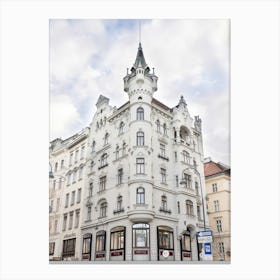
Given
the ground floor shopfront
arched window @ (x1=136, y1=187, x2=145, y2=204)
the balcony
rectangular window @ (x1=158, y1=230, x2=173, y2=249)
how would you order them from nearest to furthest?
the ground floor shopfront
rectangular window @ (x1=158, y1=230, x2=173, y2=249)
arched window @ (x1=136, y1=187, x2=145, y2=204)
the balcony

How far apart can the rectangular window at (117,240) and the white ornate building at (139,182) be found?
0.15ft

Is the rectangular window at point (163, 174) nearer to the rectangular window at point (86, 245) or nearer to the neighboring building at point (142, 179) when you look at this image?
→ the neighboring building at point (142, 179)

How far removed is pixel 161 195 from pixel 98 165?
4072 millimetres

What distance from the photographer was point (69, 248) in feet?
54.0

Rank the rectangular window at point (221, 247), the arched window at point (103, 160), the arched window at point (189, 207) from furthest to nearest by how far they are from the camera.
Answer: the arched window at point (103, 160), the arched window at point (189, 207), the rectangular window at point (221, 247)

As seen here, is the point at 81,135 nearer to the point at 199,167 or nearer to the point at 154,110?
the point at 154,110

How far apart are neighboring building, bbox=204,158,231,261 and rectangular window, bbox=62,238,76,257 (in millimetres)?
7351

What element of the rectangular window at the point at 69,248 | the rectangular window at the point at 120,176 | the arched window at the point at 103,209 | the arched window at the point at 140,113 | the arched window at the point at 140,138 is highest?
the arched window at the point at 140,113

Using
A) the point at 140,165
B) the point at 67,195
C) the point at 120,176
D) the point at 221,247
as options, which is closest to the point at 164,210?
the point at 140,165

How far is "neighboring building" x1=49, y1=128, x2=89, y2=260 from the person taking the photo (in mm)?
16625

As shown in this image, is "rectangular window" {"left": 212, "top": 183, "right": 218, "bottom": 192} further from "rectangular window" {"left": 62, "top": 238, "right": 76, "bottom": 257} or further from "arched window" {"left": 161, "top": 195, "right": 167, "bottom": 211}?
"rectangular window" {"left": 62, "top": 238, "right": 76, "bottom": 257}

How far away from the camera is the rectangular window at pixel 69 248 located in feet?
53.7

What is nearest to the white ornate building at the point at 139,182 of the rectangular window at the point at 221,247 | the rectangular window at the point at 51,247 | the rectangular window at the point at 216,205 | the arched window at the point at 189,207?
the arched window at the point at 189,207

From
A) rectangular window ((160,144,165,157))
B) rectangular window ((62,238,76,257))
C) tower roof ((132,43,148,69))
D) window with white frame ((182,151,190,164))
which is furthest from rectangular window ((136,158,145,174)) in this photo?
rectangular window ((62,238,76,257))
